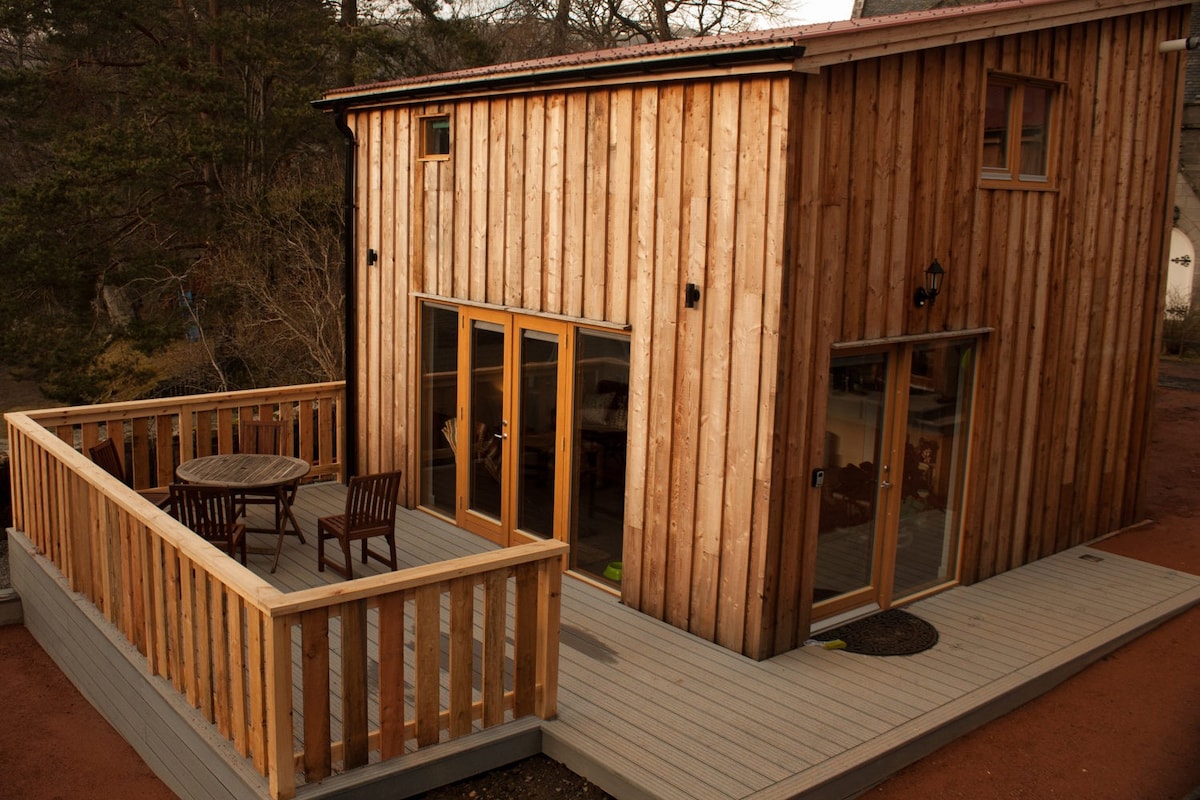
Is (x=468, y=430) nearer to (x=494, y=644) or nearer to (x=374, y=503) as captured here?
(x=374, y=503)

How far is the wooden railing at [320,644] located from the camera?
15.4 ft

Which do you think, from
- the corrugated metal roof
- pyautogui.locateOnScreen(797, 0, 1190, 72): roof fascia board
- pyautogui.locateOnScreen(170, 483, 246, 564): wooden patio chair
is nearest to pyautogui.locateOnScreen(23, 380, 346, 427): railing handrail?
pyautogui.locateOnScreen(170, 483, 246, 564): wooden patio chair

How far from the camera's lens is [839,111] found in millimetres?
6191

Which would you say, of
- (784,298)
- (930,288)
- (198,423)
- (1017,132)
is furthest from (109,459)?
(1017,132)

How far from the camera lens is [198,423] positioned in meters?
9.12

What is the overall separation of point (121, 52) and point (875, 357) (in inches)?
690

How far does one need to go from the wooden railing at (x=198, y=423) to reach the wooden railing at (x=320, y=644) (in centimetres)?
229

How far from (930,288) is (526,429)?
298cm

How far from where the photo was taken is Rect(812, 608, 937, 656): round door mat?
672 centimetres

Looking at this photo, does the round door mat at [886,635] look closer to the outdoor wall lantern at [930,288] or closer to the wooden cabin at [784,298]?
the wooden cabin at [784,298]

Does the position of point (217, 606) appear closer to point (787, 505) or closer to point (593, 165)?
point (787, 505)

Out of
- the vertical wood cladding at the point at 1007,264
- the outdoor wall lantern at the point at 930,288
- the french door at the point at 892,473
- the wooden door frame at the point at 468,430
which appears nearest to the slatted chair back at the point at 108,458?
the wooden door frame at the point at 468,430

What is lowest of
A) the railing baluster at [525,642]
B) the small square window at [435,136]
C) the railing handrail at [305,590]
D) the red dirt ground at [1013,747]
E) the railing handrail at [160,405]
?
the red dirt ground at [1013,747]

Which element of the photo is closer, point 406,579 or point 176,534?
point 406,579
